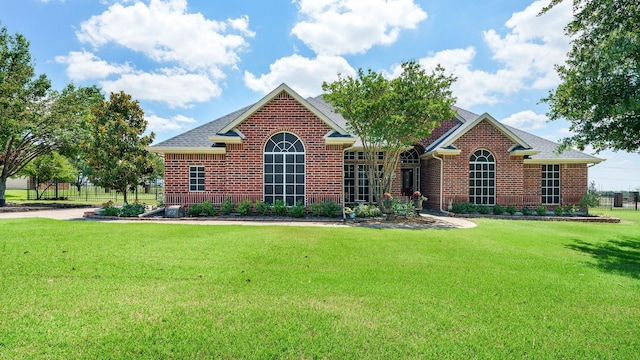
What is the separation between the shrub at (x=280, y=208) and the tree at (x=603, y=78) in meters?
11.0

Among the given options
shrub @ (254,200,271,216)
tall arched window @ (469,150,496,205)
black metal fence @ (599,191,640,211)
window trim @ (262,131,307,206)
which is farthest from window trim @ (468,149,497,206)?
black metal fence @ (599,191,640,211)

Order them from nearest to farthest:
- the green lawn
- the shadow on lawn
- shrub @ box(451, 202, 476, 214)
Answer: the green lawn, the shadow on lawn, shrub @ box(451, 202, 476, 214)

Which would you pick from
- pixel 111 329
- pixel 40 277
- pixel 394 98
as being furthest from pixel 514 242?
pixel 40 277

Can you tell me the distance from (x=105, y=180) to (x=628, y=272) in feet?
76.7

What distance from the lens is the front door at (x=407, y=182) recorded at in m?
21.4

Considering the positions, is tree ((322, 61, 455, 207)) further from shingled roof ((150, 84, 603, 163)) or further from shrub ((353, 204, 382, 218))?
shrub ((353, 204, 382, 218))

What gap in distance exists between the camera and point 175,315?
4191 millimetres

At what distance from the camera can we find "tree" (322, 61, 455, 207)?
1439cm

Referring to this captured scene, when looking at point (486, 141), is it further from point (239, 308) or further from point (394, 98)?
point (239, 308)

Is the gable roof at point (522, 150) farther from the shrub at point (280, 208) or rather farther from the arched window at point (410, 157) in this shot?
the shrub at point (280, 208)

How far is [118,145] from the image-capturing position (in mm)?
19781

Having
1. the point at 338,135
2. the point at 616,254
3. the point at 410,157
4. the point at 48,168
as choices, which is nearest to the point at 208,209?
the point at 338,135

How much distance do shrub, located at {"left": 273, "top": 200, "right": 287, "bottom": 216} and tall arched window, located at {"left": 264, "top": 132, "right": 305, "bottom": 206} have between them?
2.05ft

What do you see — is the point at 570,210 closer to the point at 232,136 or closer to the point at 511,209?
the point at 511,209
